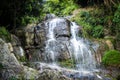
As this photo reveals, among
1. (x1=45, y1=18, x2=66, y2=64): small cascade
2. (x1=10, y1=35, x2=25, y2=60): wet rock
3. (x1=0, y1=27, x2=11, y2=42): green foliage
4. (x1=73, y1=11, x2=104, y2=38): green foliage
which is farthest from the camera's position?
(x1=73, y1=11, x2=104, y2=38): green foliage

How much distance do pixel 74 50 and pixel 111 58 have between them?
2.50 m

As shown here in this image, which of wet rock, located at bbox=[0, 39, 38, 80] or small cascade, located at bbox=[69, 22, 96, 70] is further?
small cascade, located at bbox=[69, 22, 96, 70]

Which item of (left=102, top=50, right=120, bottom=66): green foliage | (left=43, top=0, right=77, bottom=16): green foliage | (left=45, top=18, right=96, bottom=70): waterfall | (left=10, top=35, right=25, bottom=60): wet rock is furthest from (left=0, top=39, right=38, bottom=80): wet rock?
(left=43, top=0, right=77, bottom=16): green foliage

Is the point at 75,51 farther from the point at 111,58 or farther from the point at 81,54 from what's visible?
the point at 111,58

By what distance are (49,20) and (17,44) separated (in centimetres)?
461

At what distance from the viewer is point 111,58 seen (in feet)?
48.0

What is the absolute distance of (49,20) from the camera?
60.7 ft

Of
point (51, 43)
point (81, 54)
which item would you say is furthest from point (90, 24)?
point (51, 43)

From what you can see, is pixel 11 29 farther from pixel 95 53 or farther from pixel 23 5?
pixel 95 53

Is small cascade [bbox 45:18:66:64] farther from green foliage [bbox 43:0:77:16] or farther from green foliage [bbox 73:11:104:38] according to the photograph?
green foliage [bbox 43:0:77:16]

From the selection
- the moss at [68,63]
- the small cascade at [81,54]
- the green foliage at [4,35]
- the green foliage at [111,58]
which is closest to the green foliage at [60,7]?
the small cascade at [81,54]

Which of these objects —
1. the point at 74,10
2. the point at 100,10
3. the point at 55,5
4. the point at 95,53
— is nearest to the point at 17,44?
the point at 95,53

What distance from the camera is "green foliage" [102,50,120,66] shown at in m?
14.4

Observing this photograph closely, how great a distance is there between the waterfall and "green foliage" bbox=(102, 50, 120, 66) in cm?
74
